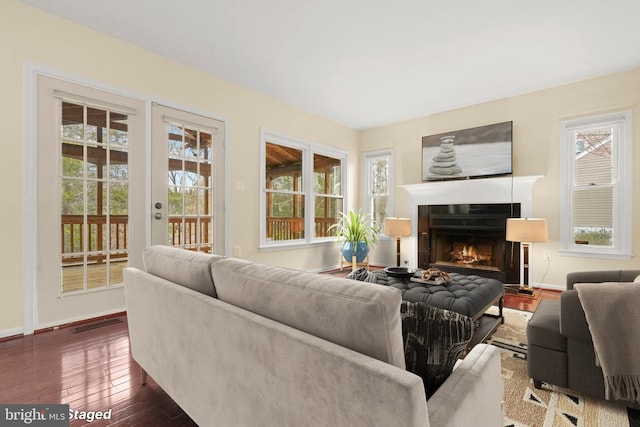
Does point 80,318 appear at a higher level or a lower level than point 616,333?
lower

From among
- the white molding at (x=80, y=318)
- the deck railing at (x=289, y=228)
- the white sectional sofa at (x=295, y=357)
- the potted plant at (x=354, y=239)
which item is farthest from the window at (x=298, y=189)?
the white sectional sofa at (x=295, y=357)

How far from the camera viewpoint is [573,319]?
1560 millimetres

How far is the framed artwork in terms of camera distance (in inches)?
169

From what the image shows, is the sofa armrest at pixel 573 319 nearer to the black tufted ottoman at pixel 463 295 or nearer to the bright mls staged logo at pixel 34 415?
the black tufted ottoman at pixel 463 295

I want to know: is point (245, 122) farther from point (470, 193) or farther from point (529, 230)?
point (529, 230)

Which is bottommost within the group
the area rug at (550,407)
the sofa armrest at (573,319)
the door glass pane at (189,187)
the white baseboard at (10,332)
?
the area rug at (550,407)

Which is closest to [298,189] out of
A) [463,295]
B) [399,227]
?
[399,227]

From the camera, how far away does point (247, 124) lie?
162 inches

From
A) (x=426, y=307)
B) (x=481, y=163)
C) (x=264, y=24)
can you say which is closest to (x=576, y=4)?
(x=481, y=163)

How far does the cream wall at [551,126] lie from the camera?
11.6ft

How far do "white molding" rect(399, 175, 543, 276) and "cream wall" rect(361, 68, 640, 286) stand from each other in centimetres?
15

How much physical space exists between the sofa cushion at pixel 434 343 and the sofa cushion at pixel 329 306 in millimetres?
129

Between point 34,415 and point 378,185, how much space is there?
515cm

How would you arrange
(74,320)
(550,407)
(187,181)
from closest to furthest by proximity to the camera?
(550,407) < (74,320) < (187,181)
